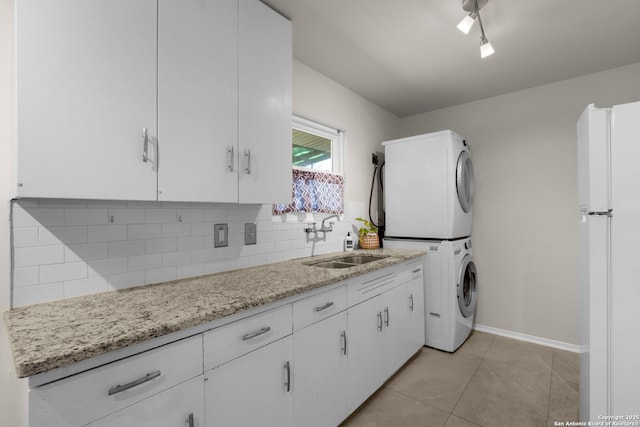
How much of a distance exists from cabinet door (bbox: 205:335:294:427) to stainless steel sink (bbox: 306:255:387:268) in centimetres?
94

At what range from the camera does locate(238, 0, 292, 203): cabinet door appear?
5.22 ft

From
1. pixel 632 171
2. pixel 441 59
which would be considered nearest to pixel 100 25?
pixel 632 171

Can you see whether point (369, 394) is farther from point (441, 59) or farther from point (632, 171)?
point (441, 59)

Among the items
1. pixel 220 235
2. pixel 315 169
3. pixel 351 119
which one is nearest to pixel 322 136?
pixel 315 169

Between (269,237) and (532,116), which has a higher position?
(532,116)

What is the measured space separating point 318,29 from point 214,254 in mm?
1627

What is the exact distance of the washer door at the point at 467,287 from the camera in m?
2.79

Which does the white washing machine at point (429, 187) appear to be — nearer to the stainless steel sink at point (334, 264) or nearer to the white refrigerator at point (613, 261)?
the stainless steel sink at point (334, 264)

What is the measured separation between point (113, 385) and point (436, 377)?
2254mm

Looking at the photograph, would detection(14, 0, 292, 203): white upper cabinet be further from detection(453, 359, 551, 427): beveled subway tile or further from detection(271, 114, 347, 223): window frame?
detection(453, 359, 551, 427): beveled subway tile

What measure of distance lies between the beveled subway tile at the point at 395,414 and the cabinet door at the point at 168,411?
1124 mm

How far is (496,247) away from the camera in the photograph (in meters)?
3.17

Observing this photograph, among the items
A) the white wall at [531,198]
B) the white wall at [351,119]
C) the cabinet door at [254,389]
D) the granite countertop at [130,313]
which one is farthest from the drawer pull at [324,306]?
the white wall at [531,198]

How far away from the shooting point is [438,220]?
2.76m
